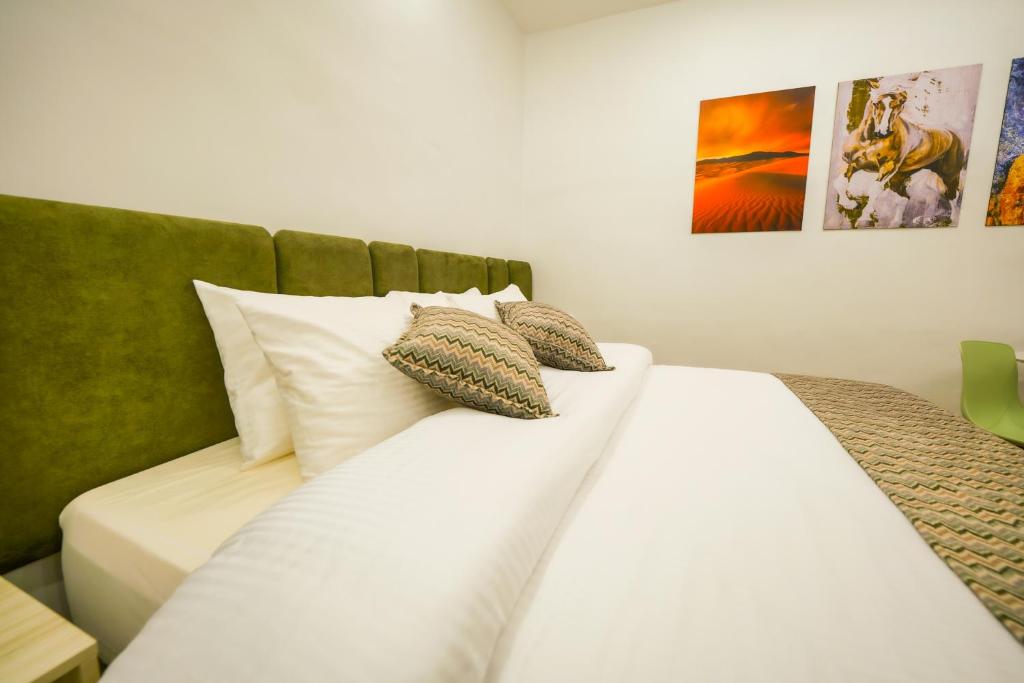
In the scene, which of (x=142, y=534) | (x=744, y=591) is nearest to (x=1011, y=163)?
(x=744, y=591)

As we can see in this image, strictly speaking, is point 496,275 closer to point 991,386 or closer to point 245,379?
point 245,379

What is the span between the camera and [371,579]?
1.49 ft

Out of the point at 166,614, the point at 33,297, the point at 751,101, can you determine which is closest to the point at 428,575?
the point at 166,614

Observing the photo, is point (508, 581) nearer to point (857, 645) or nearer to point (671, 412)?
point (857, 645)

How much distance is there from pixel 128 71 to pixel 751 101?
298 cm

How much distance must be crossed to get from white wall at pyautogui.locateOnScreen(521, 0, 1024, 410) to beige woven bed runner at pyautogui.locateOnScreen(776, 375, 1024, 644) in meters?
1.26

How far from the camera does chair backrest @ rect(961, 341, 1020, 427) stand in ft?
6.68

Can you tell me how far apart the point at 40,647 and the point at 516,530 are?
2.17 ft

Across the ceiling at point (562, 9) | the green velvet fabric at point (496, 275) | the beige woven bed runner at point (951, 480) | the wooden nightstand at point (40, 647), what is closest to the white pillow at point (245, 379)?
the wooden nightstand at point (40, 647)

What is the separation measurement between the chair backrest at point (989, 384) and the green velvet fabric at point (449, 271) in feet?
8.26

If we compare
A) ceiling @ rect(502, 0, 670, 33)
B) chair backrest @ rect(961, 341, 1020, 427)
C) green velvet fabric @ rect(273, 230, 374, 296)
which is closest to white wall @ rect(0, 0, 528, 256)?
green velvet fabric @ rect(273, 230, 374, 296)

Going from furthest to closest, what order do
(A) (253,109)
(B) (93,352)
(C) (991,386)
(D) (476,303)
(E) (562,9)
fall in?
(E) (562,9), (C) (991,386), (D) (476,303), (A) (253,109), (B) (93,352)

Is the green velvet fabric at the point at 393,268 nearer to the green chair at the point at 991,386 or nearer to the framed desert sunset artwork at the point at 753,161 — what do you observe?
the framed desert sunset artwork at the point at 753,161

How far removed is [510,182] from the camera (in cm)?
303
